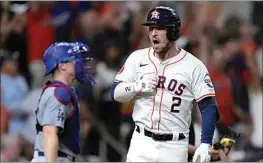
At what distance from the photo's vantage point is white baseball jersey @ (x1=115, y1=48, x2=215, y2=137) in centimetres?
787

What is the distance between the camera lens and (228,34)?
13.4 metres

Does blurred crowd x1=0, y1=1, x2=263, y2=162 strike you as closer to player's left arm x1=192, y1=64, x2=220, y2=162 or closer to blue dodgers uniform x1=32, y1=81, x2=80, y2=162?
blue dodgers uniform x1=32, y1=81, x2=80, y2=162

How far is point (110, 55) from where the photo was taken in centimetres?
1292

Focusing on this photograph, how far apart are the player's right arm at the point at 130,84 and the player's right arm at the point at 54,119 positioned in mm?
519

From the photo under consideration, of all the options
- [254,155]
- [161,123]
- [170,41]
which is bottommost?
[254,155]

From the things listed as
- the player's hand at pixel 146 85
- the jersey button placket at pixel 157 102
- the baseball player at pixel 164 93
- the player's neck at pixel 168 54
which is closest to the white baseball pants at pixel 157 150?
the baseball player at pixel 164 93

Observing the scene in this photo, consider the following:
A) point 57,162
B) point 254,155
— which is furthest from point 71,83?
point 254,155

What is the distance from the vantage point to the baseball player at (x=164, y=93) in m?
7.81

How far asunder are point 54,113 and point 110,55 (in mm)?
4752

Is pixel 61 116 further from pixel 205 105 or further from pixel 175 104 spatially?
pixel 205 105

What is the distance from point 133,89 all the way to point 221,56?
5.35 meters

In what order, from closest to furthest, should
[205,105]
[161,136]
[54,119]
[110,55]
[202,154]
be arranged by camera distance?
[202,154] → [205,105] → [161,136] → [54,119] → [110,55]

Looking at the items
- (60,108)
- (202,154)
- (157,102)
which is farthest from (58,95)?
(202,154)

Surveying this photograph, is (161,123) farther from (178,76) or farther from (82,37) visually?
(82,37)
